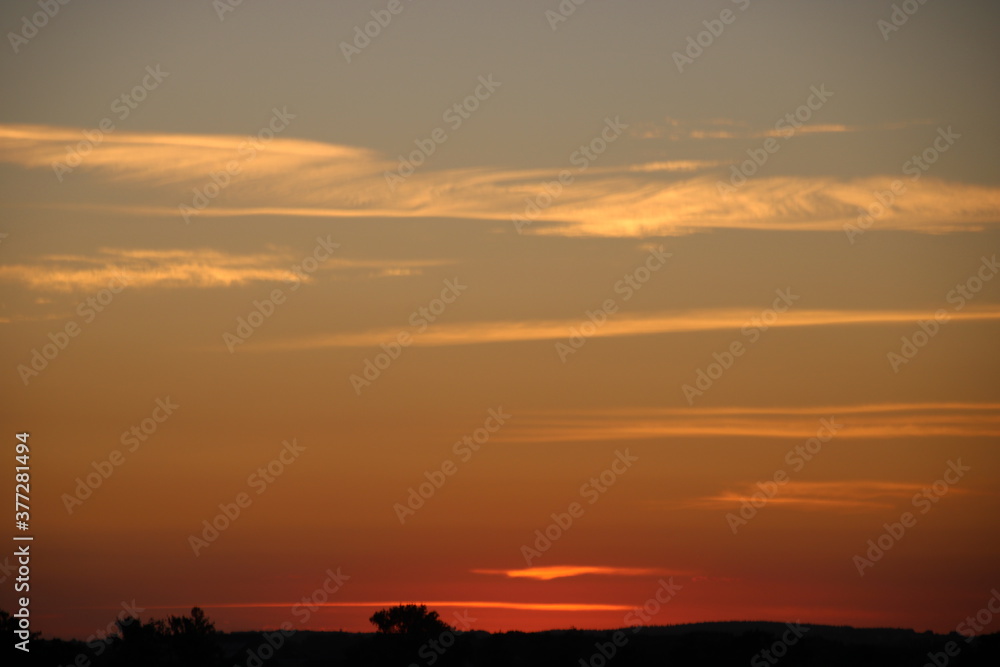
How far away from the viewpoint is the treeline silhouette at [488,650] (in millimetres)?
102125

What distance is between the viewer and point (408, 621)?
122 meters

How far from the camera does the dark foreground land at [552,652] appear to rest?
101938 millimetres

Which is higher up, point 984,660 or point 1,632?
point 984,660

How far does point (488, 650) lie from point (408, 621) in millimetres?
7532

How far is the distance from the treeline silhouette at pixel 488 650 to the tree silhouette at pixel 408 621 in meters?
0.08

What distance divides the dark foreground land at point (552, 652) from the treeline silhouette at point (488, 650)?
8 centimetres

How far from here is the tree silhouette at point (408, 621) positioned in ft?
400

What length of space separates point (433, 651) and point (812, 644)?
3453 centimetres

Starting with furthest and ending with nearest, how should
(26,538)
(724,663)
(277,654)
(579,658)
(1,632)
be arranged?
(277,654) < (579,658) < (724,663) < (1,632) < (26,538)

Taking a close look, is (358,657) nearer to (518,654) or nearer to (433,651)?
(433,651)

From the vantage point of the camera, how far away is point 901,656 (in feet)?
408

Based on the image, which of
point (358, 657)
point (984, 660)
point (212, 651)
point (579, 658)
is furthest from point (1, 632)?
point (984, 660)

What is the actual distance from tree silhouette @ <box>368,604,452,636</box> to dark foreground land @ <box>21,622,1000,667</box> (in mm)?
1307

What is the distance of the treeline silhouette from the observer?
335 ft
